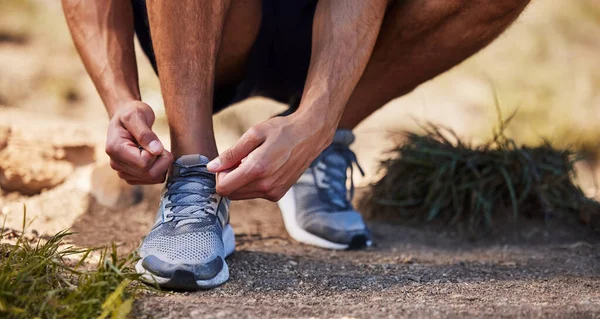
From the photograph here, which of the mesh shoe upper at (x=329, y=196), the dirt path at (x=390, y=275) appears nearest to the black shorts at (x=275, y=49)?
the mesh shoe upper at (x=329, y=196)

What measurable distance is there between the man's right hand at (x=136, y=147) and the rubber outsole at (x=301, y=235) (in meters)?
0.63

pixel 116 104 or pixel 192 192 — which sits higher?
pixel 116 104

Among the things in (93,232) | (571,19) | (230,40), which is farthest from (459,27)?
(571,19)

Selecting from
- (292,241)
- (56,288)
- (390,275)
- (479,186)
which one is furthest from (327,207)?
(56,288)

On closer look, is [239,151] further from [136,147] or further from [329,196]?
[329,196]

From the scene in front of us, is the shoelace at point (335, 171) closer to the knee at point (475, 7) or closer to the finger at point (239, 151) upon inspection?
the knee at point (475, 7)

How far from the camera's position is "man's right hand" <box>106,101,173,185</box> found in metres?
1.41

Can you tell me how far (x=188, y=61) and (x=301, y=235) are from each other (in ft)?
2.39

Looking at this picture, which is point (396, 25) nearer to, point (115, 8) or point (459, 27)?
point (459, 27)

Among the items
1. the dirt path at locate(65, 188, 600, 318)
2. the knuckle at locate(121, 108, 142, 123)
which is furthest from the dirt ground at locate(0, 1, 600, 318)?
the knuckle at locate(121, 108, 142, 123)

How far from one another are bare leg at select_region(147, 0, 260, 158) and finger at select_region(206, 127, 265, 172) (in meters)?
0.17

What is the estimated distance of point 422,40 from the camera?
74.0 inches

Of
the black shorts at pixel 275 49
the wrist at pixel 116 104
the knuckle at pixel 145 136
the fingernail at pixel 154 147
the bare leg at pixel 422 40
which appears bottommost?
the fingernail at pixel 154 147

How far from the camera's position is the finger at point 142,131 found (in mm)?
1412
